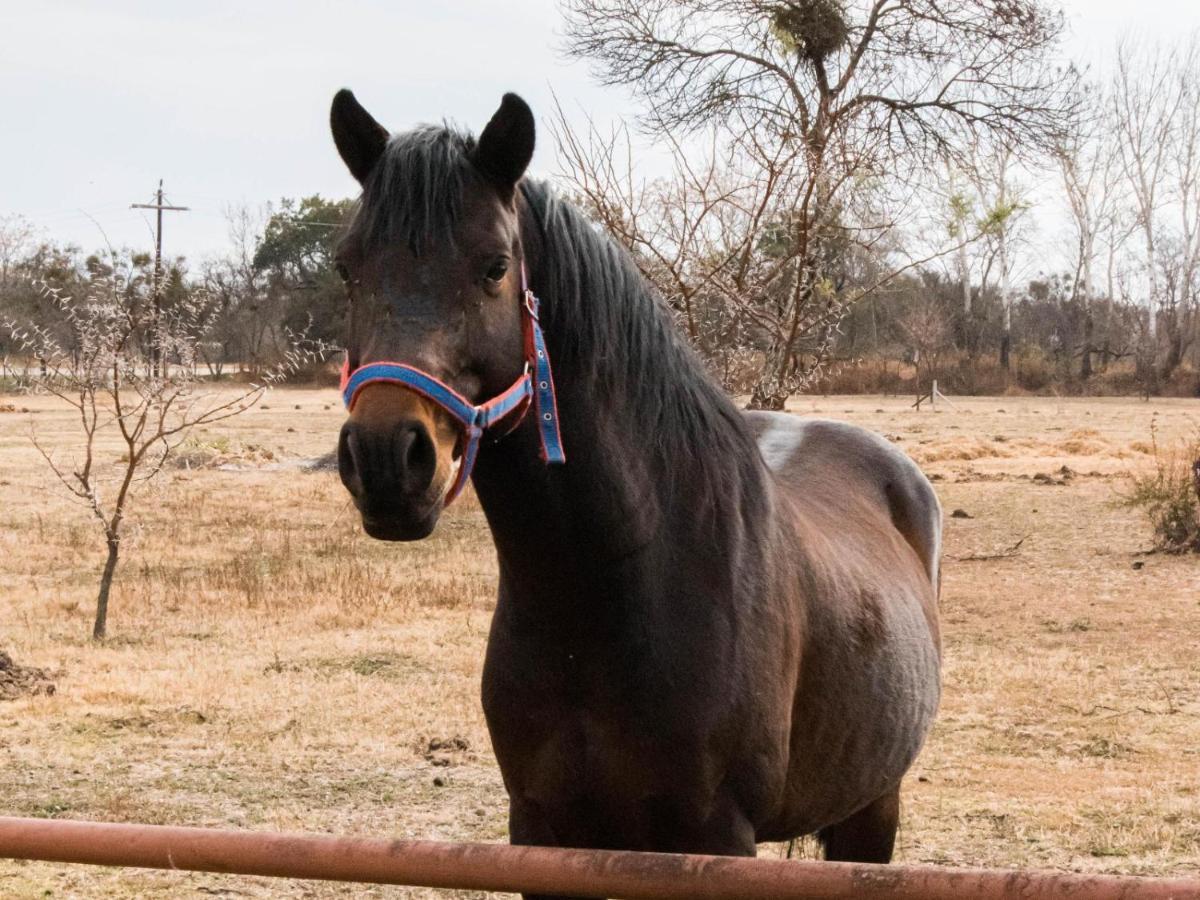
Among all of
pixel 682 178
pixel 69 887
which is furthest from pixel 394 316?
pixel 682 178

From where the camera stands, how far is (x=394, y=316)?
2.09 meters

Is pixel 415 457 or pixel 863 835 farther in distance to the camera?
pixel 863 835

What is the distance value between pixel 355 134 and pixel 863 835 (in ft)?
8.66

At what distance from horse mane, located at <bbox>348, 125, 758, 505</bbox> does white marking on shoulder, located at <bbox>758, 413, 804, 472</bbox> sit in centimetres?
103

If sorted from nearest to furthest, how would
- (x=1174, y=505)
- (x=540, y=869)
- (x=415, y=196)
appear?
(x=540, y=869) → (x=415, y=196) → (x=1174, y=505)

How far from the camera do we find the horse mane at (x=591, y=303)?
7.11ft

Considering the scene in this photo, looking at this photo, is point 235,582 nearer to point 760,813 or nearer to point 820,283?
point 820,283

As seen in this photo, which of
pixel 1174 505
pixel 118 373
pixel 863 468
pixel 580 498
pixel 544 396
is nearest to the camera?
pixel 544 396

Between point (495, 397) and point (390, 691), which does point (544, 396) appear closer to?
point (495, 397)

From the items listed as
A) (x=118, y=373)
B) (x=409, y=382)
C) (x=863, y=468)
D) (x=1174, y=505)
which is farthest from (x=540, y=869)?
(x=1174, y=505)

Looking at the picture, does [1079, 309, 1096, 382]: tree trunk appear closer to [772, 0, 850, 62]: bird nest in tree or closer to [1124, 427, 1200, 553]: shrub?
[1124, 427, 1200, 553]: shrub

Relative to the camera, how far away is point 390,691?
762cm

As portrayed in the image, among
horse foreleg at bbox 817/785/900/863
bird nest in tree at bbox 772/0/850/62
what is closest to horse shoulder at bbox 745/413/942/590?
horse foreleg at bbox 817/785/900/863

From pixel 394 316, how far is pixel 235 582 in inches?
362
